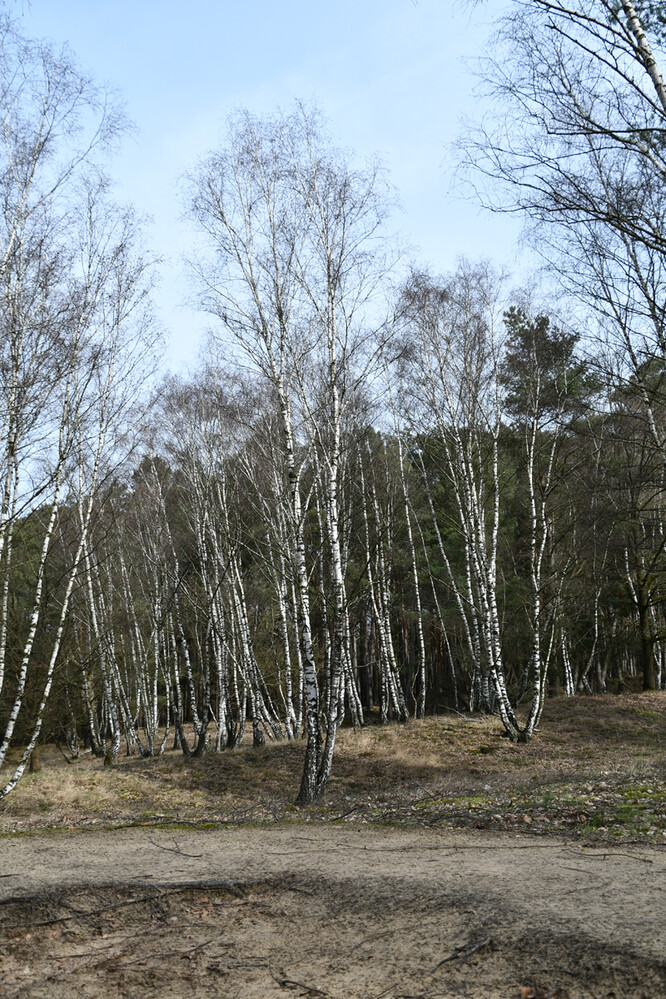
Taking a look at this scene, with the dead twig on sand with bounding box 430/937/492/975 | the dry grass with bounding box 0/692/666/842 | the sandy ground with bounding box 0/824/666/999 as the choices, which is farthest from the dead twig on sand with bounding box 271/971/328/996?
the dry grass with bounding box 0/692/666/842

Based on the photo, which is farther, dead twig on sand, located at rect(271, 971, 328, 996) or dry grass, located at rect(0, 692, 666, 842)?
dry grass, located at rect(0, 692, 666, 842)

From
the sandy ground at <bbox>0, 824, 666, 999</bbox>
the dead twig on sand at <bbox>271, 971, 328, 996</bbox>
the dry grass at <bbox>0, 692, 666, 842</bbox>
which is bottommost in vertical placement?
the dry grass at <bbox>0, 692, 666, 842</bbox>

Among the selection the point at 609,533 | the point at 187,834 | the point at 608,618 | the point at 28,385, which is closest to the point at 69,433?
the point at 28,385

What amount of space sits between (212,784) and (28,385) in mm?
8610

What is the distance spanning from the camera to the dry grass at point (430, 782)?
6715mm

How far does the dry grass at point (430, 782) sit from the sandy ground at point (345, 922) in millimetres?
1441

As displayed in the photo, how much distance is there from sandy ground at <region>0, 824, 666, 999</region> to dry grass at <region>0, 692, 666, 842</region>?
1.44m

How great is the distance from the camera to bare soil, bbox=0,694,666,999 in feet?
10.8

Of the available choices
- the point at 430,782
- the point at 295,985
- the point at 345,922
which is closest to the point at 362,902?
the point at 345,922

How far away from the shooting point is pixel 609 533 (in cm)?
1848

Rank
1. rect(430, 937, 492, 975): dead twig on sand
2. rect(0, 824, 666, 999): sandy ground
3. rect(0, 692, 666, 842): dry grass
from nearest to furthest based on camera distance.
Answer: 1. rect(0, 824, 666, 999): sandy ground
2. rect(430, 937, 492, 975): dead twig on sand
3. rect(0, 692, 666, 842): dry grass

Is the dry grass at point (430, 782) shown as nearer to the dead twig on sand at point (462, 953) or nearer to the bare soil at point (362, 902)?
the bare soil at point (362, 902)

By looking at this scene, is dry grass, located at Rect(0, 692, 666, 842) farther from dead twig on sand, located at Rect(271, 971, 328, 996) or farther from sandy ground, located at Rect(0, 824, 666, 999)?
dead twig on sand, located at Rect(271, 971, 328, 996)

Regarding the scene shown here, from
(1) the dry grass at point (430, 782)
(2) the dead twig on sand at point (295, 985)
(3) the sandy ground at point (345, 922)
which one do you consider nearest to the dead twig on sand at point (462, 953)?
(3) the sandy ground at point (345, 922)
